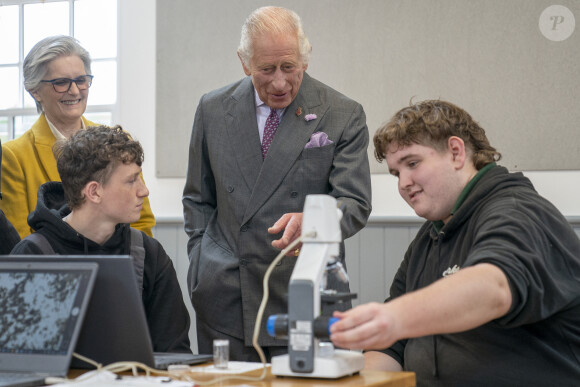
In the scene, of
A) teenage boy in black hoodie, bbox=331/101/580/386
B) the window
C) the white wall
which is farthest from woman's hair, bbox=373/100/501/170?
the window

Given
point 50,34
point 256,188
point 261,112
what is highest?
point 50,34

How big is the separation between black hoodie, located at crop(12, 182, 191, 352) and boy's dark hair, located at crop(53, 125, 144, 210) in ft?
0.28

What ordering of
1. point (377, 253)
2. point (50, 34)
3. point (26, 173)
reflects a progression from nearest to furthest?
point (26, 173), point (377, 253), point (50, 34)

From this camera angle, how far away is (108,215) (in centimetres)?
232

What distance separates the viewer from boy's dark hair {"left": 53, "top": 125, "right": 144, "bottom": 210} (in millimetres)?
2363

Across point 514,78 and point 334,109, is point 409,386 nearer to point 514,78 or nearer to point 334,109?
point 334,109

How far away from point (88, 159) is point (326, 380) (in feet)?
4.11

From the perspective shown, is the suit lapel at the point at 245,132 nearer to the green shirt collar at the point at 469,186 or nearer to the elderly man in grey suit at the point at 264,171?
the elderly man in grey suit at the point at 264,171

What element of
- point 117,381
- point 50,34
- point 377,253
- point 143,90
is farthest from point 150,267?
point 50,34

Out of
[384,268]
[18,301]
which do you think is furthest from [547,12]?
[18,301]

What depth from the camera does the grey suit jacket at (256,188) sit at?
7.47 ft

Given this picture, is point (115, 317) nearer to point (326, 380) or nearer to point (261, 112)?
point (326, 380)

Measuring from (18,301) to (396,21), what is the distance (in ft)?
8.21

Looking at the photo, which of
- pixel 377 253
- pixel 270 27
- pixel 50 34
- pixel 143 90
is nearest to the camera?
pixel 270 27
